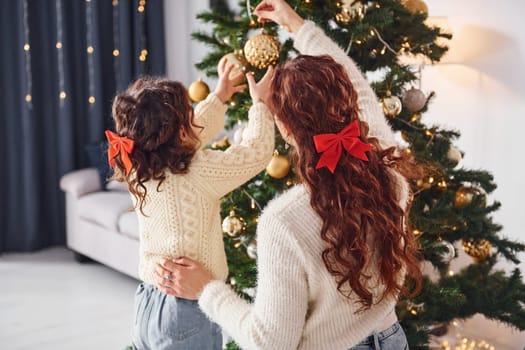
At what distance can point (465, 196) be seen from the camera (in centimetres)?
242

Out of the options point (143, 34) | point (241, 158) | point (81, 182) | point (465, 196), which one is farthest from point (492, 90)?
point (143, 34)

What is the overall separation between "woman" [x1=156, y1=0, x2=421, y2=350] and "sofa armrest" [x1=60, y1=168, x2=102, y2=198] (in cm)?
347

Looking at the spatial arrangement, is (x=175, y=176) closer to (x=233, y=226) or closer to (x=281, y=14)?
(x=233, y=226)

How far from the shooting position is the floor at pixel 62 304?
11.5 ft

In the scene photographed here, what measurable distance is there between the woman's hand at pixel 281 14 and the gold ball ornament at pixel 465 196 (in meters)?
0.88

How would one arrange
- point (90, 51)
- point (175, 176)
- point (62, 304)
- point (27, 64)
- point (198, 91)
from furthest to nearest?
point (90, 51)
point (27, 64)
point (62, 304)
point (198, 91)
point (175, 176)

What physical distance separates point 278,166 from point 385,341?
748 mm

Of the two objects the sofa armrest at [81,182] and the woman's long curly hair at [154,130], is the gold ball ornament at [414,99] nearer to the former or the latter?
the woman's long curly hair at [154,130]

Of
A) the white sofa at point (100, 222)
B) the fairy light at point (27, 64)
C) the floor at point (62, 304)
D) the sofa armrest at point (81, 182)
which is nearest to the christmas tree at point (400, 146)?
the floor at point (62, 304)

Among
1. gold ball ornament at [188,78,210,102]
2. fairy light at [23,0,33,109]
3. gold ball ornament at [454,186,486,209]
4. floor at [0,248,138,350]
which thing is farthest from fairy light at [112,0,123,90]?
gold ball ornament at [454,186,486,209]

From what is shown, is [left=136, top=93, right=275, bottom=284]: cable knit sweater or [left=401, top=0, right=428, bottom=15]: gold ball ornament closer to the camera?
[left=136, top=93, right=275, bottom=284]: cable knit sweater

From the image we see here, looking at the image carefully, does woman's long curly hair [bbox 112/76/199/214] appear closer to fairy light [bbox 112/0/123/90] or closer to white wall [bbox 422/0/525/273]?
white wall [bbox 422/0/525/273]

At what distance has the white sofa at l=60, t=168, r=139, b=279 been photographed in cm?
426

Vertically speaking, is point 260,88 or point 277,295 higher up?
point 260,88
